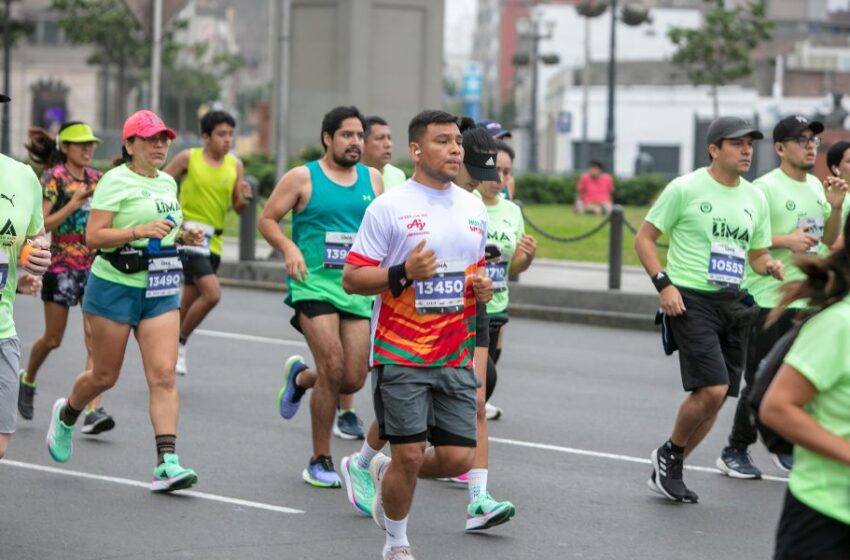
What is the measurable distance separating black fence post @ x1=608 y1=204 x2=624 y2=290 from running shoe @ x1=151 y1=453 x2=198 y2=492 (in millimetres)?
10902

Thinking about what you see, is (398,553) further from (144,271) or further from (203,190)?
(203,190)

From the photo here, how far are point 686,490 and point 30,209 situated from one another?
12.1 ft

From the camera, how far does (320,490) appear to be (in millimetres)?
8562

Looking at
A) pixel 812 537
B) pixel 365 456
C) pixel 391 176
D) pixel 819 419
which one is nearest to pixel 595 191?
pixel 391 176

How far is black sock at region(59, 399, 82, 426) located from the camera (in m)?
8.71

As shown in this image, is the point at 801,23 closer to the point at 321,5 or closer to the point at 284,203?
the point at 321,5

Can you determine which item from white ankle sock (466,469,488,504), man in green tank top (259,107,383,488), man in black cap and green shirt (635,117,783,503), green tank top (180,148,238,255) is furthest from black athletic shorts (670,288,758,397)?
green tank top (180,148,238,255)

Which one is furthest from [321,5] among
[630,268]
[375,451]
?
[375,451]

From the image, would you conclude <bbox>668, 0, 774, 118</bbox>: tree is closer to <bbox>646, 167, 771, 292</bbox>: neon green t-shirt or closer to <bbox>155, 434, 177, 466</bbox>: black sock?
<bbox>646, 167, 771, 292</bbox>: neon green t-shirt

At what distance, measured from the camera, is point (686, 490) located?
28.0ft

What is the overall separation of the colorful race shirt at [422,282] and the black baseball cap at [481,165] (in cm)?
62

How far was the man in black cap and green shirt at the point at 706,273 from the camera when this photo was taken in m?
8.38

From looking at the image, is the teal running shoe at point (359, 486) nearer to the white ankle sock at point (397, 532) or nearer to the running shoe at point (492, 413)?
the white ankle sock at point (397, 532)

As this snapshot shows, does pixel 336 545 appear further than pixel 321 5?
No
